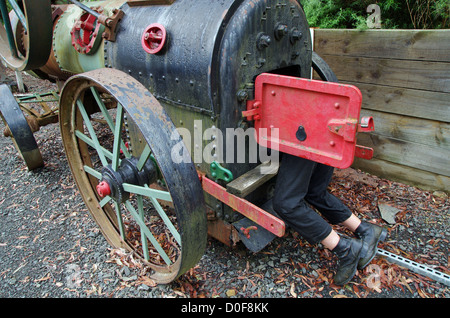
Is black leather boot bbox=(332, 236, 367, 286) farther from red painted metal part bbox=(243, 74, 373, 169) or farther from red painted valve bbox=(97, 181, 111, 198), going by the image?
red painted valve bbox=(97, 181, 111, 198)

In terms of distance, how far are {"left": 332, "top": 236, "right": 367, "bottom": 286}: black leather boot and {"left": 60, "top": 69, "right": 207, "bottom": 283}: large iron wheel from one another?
0.99m

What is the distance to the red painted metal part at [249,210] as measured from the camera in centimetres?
183

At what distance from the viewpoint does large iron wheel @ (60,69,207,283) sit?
5.82 feet

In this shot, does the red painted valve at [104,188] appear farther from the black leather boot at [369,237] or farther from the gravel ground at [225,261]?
the black leather boot at [369,237]

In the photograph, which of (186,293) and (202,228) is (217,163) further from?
(186,293)

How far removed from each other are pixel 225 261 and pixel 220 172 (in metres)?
0.79

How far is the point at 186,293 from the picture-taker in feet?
7.32

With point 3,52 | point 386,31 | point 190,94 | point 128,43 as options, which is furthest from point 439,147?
point 3,52

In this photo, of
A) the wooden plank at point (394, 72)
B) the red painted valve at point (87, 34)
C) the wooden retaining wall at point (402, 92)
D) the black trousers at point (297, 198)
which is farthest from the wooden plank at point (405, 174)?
the red painted valve at point (87, 34)

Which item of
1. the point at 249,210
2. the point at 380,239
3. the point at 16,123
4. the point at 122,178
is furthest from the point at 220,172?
the point at 16,123

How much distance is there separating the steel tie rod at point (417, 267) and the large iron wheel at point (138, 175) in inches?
57.2

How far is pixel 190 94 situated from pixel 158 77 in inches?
12.5

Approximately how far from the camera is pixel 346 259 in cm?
231
